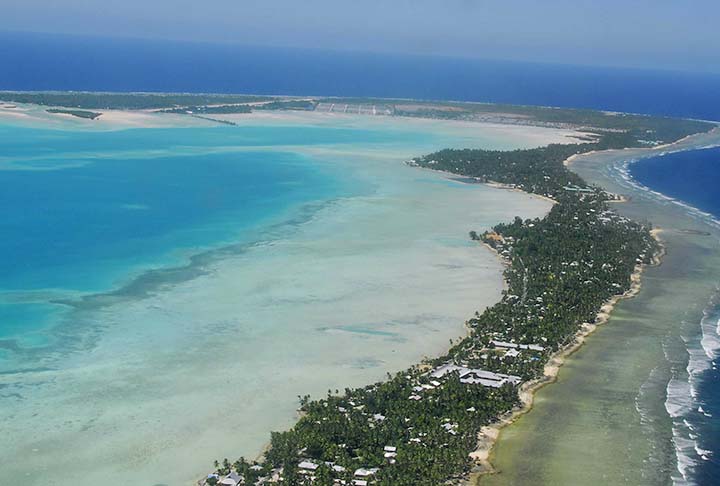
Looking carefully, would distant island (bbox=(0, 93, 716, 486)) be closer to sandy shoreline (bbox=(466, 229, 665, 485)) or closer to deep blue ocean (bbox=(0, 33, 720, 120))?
sandy shoreline (bbox=(466, 229, 665, 485))

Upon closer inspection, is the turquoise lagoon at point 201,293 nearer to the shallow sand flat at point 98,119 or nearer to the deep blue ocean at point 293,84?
the shallow sand flat at point 98,119

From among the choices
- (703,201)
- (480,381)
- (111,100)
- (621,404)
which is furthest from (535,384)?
(111,100)

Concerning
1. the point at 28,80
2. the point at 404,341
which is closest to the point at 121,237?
the point at 404,341

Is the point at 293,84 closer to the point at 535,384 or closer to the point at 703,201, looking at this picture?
the point at 703,201

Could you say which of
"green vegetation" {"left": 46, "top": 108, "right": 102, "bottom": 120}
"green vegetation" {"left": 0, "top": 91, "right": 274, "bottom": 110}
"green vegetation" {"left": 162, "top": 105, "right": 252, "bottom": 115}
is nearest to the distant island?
"green vegetation" {"left": 46, "top": 108, "right": 102, "bottom": 120}

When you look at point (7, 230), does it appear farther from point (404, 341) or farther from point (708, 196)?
point (708, 196)
